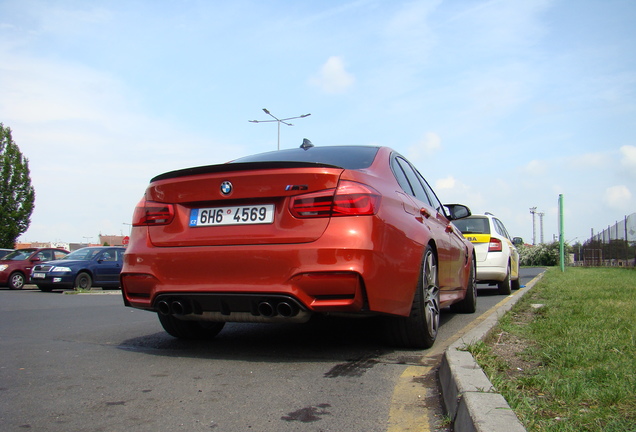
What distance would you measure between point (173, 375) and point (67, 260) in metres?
14.9

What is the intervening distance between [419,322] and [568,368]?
1153 mm

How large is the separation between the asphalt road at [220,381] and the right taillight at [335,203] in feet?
3.26

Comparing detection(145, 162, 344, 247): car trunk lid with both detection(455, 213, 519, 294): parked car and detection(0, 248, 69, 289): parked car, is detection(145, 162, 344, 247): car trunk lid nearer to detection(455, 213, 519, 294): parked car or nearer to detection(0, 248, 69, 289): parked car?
detection(455, 213, 519, 294): parked car

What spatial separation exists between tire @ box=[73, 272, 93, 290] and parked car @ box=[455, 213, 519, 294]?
10.9m

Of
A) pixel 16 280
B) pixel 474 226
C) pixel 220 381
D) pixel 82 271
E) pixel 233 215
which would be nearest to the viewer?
pixel 220 381

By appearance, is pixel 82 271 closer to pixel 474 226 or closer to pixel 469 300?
pixel 474 226

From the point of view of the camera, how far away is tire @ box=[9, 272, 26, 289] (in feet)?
60.9

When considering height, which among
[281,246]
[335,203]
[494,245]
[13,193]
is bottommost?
[281,246]

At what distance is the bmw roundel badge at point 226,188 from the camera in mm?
3986

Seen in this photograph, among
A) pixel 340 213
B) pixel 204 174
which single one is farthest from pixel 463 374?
pixel 204 174

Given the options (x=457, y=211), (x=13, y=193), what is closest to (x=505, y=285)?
(x=457, y=211)

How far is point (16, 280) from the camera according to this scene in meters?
18.7

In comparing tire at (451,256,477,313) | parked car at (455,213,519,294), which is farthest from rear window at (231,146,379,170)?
parked car at (455,213,519,294)

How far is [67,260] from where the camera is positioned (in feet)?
56.6
